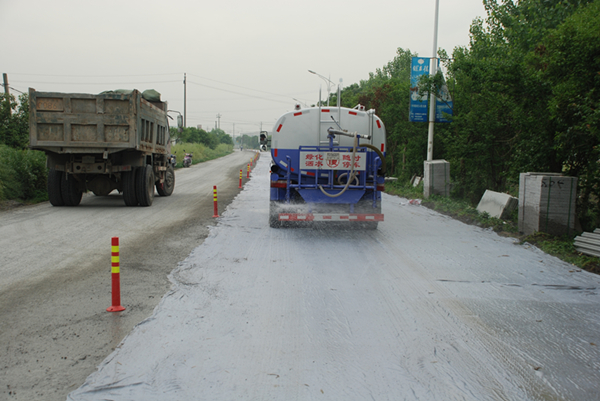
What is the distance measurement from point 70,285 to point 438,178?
14.3 metres

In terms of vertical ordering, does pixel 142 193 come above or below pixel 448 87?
below

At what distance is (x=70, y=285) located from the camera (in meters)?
5.75

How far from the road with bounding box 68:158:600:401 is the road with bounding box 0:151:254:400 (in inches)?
10.6

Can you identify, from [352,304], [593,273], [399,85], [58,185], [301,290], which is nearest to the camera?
[352,304]

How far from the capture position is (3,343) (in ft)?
13.1

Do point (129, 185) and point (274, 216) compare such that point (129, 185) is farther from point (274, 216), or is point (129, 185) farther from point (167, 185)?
point (274, 216)

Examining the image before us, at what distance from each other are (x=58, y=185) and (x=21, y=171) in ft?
8.10

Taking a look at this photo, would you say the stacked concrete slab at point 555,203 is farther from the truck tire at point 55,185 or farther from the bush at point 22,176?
the bush at point 22,176

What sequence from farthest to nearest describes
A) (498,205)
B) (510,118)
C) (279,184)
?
1. (510,118)
2. (498,205)
3. (279,184)

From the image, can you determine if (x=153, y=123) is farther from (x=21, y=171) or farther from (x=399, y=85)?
(x=399, y=85)

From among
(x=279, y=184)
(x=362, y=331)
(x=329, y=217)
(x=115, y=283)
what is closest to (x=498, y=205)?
(x=329, y=217)

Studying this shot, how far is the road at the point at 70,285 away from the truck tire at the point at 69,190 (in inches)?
46.2

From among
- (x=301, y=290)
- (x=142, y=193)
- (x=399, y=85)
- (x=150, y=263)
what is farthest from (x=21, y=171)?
(x=399, y=85)

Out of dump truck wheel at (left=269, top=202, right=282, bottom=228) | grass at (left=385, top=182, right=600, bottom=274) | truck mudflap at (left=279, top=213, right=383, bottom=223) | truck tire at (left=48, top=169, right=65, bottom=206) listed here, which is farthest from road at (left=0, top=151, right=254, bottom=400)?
grass at (left=385, top=182, right=600, bottom=274)
